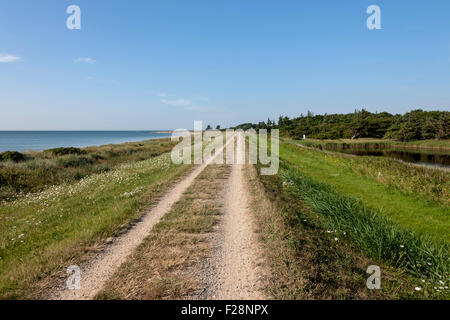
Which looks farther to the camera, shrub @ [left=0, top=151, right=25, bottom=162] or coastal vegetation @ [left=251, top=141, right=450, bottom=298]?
shrub @ [left=0, top=151, right=25, bottom=162]

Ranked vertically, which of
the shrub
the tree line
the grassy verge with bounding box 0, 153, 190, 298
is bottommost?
the grassy verge with bounding box 0, 153, 190, 298

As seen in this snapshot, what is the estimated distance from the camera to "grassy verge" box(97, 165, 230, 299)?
412 centimetres

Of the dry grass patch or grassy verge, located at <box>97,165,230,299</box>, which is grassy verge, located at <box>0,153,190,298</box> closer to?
grassy verge, located at <box>97,165,230,299</box>

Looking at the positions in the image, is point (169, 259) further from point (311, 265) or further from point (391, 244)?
point (391, 244)

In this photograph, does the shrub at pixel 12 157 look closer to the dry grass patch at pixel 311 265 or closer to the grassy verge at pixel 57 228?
the grassy verge at pixel 57 228

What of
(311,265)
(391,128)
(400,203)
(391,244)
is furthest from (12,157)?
(391,128)

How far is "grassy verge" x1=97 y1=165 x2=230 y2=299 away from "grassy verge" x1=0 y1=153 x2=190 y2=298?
1304 mm

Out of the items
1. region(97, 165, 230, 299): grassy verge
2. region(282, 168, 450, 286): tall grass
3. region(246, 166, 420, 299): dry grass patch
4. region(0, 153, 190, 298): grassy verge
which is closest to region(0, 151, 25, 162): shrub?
region(0, 153, 190, 298): grassy verge

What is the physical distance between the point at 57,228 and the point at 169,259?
16.5 ft

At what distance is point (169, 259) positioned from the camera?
516cm
